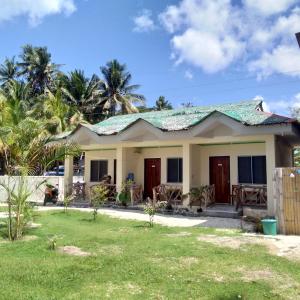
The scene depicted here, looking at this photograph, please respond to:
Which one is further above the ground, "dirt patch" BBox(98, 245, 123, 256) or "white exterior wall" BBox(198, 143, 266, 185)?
"white exterior wall" BBox(198, 143, 266, 185)

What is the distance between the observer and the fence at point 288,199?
9.52m

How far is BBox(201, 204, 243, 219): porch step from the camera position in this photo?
1318 cm

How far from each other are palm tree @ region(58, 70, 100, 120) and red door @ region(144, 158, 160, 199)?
1854cm

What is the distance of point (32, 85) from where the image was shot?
37906 millimetres

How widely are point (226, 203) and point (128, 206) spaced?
454 cm

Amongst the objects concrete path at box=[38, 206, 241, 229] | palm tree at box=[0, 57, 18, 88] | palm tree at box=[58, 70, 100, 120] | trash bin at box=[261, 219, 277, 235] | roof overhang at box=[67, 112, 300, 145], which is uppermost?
palm tree at box=[0, 57, 18, 88]

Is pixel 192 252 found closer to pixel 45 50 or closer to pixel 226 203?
pixel 226 203

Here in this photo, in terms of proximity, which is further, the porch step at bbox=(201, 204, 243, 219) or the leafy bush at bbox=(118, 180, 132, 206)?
the leafy bush at bbox=(118, 180, 132, 206)

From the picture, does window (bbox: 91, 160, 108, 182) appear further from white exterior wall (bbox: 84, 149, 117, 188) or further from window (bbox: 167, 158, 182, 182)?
window (bbox: 167, 158, 182, 182)

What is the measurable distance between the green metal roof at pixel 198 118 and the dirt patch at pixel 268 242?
4713mm

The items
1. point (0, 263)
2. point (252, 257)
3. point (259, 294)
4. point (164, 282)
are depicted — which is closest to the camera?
point (259, 294)

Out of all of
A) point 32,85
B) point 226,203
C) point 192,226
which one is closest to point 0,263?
point 192,226

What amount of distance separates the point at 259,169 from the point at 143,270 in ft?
33.5

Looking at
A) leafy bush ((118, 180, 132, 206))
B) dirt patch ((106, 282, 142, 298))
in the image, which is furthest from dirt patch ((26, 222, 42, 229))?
dirt patch ((106, 282, 142, 298))
